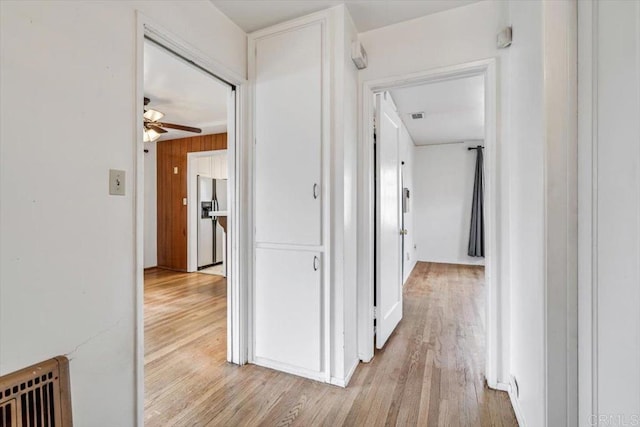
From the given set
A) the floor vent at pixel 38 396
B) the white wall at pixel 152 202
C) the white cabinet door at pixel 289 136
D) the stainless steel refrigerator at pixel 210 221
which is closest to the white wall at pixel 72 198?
the floor vent at pixel 38 396

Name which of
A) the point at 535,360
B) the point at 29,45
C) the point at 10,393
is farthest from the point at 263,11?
the point at 535,360

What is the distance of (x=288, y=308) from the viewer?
6.54ft

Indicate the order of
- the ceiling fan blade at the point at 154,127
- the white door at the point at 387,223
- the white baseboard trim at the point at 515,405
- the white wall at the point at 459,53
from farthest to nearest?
1. the ceiling fan blade at the point at 154,127
2. the white door at the point at 387,223
3. the white wall at the point at 459,53
4. the white baseboard trim at the point at 515,405

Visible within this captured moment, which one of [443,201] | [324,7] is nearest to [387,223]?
[324,7]

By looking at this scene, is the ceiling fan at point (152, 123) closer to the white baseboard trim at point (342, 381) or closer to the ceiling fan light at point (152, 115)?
the ceiling fan light at point (152, 115)

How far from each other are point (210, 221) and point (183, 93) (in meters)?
2.83

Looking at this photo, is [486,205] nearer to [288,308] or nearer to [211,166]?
[288,308]

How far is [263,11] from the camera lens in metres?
1.90

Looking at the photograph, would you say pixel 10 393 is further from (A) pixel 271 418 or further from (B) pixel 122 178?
(A) pixel 271 418

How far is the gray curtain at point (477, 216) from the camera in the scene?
5523mm

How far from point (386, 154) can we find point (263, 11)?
141 cm

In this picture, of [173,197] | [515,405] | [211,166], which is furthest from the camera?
[211,166]

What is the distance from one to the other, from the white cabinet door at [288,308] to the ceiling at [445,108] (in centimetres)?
185

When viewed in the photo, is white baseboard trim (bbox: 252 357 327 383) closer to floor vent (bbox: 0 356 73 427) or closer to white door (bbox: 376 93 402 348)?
white door (bbox: 376 93 402 348)
